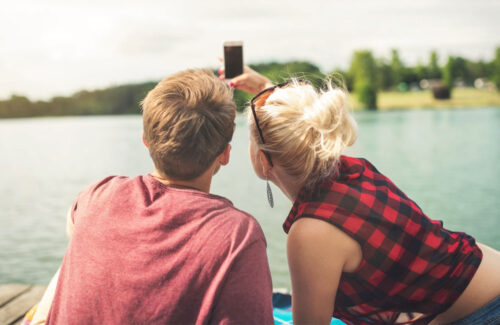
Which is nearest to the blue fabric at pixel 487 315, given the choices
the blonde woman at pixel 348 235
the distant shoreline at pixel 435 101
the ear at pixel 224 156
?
the blonde woman at pixel 348 235

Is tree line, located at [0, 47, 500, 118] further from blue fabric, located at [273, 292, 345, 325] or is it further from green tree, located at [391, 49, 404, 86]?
blue fabric, located at [273, 292, 345, 325]

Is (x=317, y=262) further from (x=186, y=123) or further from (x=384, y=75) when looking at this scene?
(x=384, y=75)

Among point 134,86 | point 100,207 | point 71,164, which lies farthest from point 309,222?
point 134,86

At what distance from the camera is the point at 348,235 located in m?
1.40

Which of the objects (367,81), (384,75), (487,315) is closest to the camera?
(487,315)

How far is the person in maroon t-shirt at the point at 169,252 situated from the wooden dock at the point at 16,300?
1.79m

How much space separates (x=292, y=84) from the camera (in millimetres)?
1630

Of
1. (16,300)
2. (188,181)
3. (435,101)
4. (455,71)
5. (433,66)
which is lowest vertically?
(435,101)

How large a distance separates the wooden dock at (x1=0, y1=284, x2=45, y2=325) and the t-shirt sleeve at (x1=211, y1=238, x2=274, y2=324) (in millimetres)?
2082

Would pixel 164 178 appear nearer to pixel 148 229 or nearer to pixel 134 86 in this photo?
pixel 148 229

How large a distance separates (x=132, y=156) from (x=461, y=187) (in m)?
13.4

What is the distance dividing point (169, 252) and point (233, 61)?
156 cm

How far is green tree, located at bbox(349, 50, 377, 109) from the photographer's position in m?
59.0

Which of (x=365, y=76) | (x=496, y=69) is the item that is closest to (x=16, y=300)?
(x=365, y=76)
